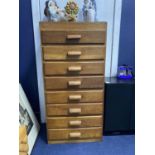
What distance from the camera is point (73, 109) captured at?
1.81 m

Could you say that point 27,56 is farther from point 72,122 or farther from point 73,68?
point 72,122

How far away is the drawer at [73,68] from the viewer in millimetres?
1675

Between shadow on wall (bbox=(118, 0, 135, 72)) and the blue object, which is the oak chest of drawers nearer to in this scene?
the blue object

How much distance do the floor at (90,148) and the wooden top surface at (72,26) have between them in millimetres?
1046

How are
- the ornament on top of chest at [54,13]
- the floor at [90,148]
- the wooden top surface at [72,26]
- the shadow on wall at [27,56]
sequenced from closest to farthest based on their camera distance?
the wooden top surface at [72,26] → the ornament on top of chest at [54,13] → the floor at [90,148] → the shadow on wall at [27,56]

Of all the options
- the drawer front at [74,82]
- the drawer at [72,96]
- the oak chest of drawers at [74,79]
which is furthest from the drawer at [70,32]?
the drawer at [72,96]

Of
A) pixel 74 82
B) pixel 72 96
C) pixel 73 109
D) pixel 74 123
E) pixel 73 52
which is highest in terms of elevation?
pixel 73 52

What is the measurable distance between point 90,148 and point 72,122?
0.29 metres

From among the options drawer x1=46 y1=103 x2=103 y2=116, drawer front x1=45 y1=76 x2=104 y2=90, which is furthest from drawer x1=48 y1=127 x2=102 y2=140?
drawer front x1=45 y1=76 x2=104 y2=90

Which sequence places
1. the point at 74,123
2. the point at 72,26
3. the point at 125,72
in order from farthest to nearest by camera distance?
the point at 125,72 < the point at 74,123 < the point at 72,26

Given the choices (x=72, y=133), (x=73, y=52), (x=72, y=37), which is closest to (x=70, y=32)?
(x=72, y=37)

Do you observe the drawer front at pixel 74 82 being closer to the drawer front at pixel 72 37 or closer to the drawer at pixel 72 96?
the drawer at pixel 72 96
